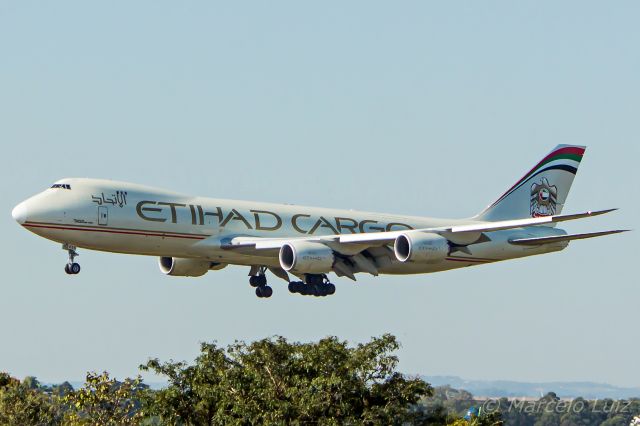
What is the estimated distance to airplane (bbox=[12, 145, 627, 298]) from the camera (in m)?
58.5

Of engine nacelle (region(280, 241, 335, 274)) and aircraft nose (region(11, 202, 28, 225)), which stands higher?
aircraft nose (region(11, 202, 28, 225))

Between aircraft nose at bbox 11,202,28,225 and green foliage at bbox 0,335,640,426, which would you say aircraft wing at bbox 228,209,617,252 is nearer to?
aircraft nose at bbox 11,202,28,225

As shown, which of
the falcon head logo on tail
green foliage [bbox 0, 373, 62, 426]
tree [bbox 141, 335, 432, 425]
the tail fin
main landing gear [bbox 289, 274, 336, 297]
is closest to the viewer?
tree [bbox 141, 335, 432, 425]

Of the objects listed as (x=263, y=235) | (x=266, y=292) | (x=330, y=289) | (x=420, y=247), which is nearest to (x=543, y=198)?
(x=330, y=289)

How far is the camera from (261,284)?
68.8m

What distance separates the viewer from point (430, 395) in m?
41.8

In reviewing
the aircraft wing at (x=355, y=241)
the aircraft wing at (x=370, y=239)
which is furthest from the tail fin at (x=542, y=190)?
the aircraft wing at (x=370, y=239)

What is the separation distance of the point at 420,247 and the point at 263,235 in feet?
25.8

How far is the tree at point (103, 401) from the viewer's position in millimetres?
48091

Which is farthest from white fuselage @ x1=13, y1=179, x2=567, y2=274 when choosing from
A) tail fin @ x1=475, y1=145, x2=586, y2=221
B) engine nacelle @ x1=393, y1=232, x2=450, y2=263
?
tail fin @ x1=475, y1=145, x2=586, y2=221

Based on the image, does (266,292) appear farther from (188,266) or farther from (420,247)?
(420,247)

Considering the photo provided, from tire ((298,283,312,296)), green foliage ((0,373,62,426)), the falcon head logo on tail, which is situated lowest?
green foliage ((0,373,62,426))

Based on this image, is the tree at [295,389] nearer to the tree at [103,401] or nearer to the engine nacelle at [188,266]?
the tree at [103,401]

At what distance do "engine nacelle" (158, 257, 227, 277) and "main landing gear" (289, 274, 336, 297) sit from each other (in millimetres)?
4369
